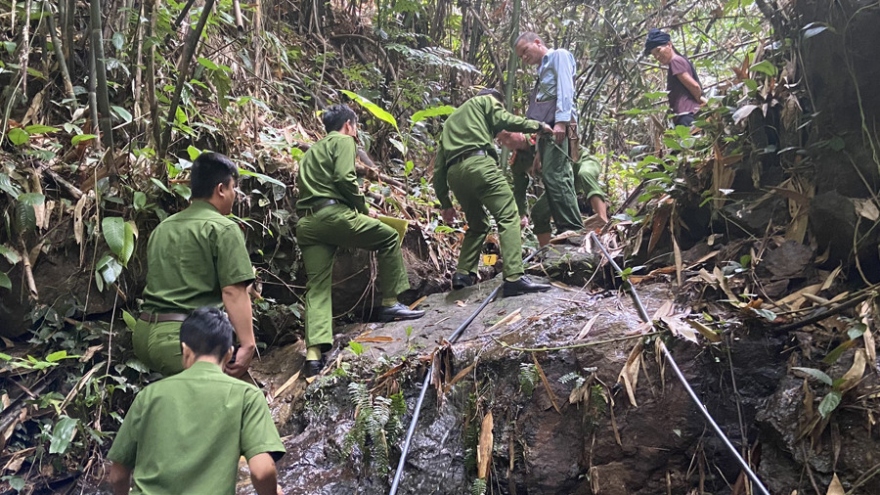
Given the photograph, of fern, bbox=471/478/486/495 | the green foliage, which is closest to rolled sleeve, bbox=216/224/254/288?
the green foliage

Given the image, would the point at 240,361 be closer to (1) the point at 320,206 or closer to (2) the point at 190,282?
(2) the point at 190,282

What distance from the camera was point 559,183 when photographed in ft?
19.1

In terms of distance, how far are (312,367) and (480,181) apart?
2.22 m

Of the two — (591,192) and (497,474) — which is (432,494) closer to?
(497,474)

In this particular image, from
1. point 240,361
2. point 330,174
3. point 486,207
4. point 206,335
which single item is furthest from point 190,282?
point 486,207

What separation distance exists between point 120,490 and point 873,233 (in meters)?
4.26

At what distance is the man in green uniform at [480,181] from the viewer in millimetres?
5012

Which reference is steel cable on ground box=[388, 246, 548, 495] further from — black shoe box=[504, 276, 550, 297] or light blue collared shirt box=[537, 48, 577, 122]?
light blue collared shirt box=[537, 48, 577, 122]

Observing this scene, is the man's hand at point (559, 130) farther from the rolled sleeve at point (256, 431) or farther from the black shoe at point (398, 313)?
the rolled sleeve at point (256, 431)

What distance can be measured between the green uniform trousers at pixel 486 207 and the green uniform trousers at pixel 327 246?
824 millimetres

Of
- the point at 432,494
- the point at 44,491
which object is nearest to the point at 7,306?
the point at 44,491

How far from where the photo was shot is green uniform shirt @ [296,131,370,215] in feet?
15.9

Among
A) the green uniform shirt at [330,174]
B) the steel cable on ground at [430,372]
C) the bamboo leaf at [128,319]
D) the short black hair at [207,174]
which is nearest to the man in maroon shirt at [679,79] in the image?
the steel cable on ground at [430,372]

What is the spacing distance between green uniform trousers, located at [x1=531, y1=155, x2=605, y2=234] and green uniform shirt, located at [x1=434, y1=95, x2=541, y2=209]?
91 centimetres
